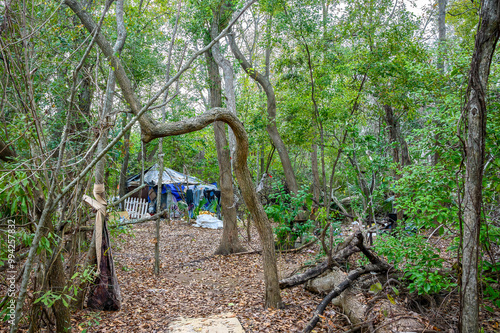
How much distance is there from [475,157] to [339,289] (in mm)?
2648

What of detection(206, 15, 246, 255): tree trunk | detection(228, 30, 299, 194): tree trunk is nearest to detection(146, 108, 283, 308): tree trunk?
detection(206, 15, 246, 255): tree trunk

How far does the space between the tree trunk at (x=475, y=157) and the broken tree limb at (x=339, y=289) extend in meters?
1.75

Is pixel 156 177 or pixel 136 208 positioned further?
pixel 156 177

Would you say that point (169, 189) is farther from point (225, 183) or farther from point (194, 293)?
point (194, 293)

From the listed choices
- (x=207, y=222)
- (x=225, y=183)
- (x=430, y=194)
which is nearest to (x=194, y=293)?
(x=225, y=183)

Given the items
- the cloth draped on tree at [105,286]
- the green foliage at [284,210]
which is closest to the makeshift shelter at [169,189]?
the green foliage at [284,210]

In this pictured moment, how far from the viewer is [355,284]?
481cm

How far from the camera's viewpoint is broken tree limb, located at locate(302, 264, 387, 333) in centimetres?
409

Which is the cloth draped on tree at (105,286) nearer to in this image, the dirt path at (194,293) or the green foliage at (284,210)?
the dirt path at (194,293)

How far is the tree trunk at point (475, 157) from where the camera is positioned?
2.76m

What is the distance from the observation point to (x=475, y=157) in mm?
2809

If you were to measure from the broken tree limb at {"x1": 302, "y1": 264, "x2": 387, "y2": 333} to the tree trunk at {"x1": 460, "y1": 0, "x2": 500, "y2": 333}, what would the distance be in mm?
1746

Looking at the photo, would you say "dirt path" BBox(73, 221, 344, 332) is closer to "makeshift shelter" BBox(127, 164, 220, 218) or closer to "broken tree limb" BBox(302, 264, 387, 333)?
A: "broken tree limb" BBox(302, 264, 387, 333)

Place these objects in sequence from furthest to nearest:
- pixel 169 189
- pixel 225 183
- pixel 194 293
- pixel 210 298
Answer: pixel 169 189, pixel 225 183, pixel 194 293, pixel 210 298
